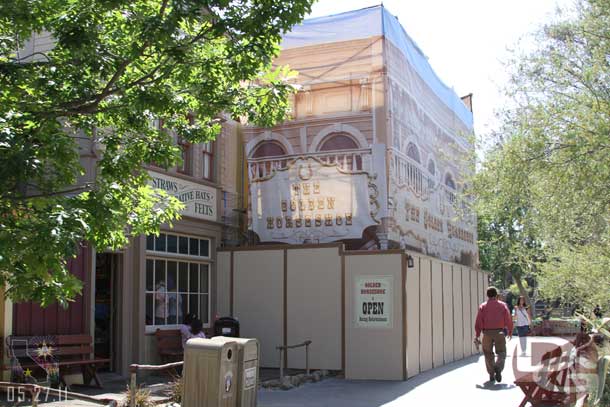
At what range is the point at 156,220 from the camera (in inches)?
323

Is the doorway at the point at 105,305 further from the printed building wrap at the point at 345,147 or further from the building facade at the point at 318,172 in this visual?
the printed building wrap at the point at 345,147

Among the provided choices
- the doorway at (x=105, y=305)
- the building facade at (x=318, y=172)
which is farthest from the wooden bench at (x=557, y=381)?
the doorway at (x=105, y=305)

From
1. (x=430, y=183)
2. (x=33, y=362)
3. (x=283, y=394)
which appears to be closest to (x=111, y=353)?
(x=33, y=362)

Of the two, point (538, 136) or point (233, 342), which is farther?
point (538, 136)

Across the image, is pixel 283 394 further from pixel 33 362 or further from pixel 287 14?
pixel 287 14

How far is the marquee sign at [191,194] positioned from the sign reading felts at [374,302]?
395cm

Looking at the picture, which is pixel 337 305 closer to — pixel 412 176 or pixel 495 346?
pixel 495 346

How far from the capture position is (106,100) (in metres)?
8.47

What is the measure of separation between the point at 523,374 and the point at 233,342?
3.83m

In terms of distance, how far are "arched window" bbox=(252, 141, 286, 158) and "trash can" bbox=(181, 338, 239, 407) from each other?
1175 centimetres

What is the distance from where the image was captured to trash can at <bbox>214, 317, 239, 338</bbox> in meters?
15.8

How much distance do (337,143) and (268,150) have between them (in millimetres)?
1833

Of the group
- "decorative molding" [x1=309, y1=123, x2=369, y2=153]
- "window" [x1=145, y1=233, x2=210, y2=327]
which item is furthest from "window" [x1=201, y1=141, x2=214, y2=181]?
"decorative molding" [x1=309, y1=123, x2=369, y2=153]

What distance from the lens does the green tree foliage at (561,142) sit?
10578mm
